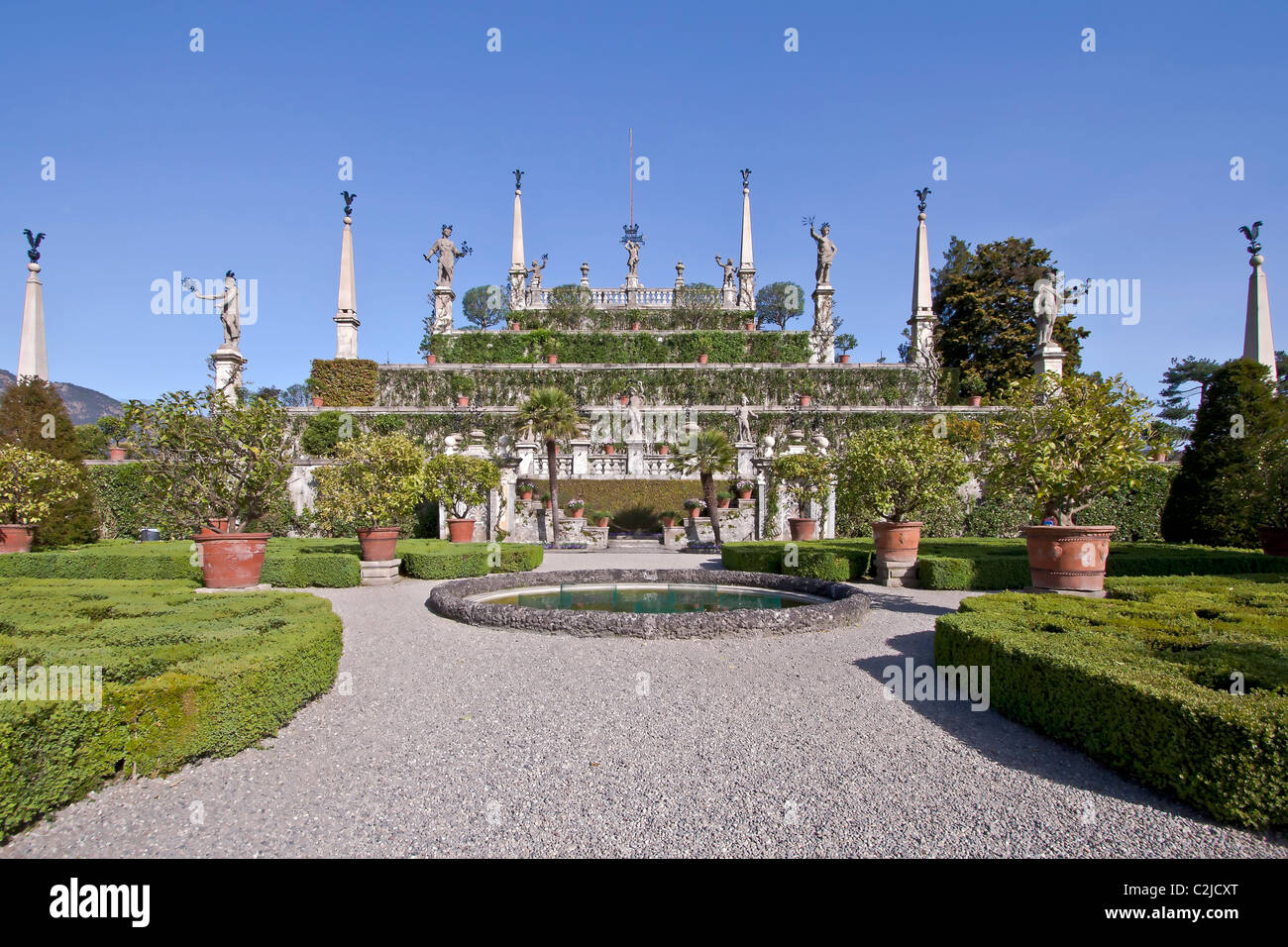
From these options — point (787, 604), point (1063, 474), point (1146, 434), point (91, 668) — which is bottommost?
point (787, 604)

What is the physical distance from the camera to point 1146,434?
9820 mm

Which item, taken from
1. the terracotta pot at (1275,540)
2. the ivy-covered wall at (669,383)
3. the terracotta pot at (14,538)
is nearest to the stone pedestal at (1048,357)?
the ivy-covered wall at (669,383)

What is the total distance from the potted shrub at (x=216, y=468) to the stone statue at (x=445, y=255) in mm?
26614

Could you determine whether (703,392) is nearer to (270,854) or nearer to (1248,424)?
(1248,424)

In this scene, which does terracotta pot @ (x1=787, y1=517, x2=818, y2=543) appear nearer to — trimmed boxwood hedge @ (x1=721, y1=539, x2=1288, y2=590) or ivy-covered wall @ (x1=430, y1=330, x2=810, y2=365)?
trimmed boxwood hedge @ (x1=721, y1=539, x2=1288, y2=590)

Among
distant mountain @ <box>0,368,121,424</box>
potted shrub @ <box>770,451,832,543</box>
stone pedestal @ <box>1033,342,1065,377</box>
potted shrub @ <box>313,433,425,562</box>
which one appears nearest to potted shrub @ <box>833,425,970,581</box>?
potted shrub @ <box>770,451,832,543</box>

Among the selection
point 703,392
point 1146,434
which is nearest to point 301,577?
point 1146,434

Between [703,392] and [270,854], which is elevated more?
[703,392]

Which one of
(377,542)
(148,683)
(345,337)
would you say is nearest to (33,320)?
(345,337)

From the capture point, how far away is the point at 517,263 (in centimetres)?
4253

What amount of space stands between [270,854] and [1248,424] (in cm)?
1929

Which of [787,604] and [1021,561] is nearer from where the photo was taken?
[787,604]

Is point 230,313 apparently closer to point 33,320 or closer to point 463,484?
point 33,320
